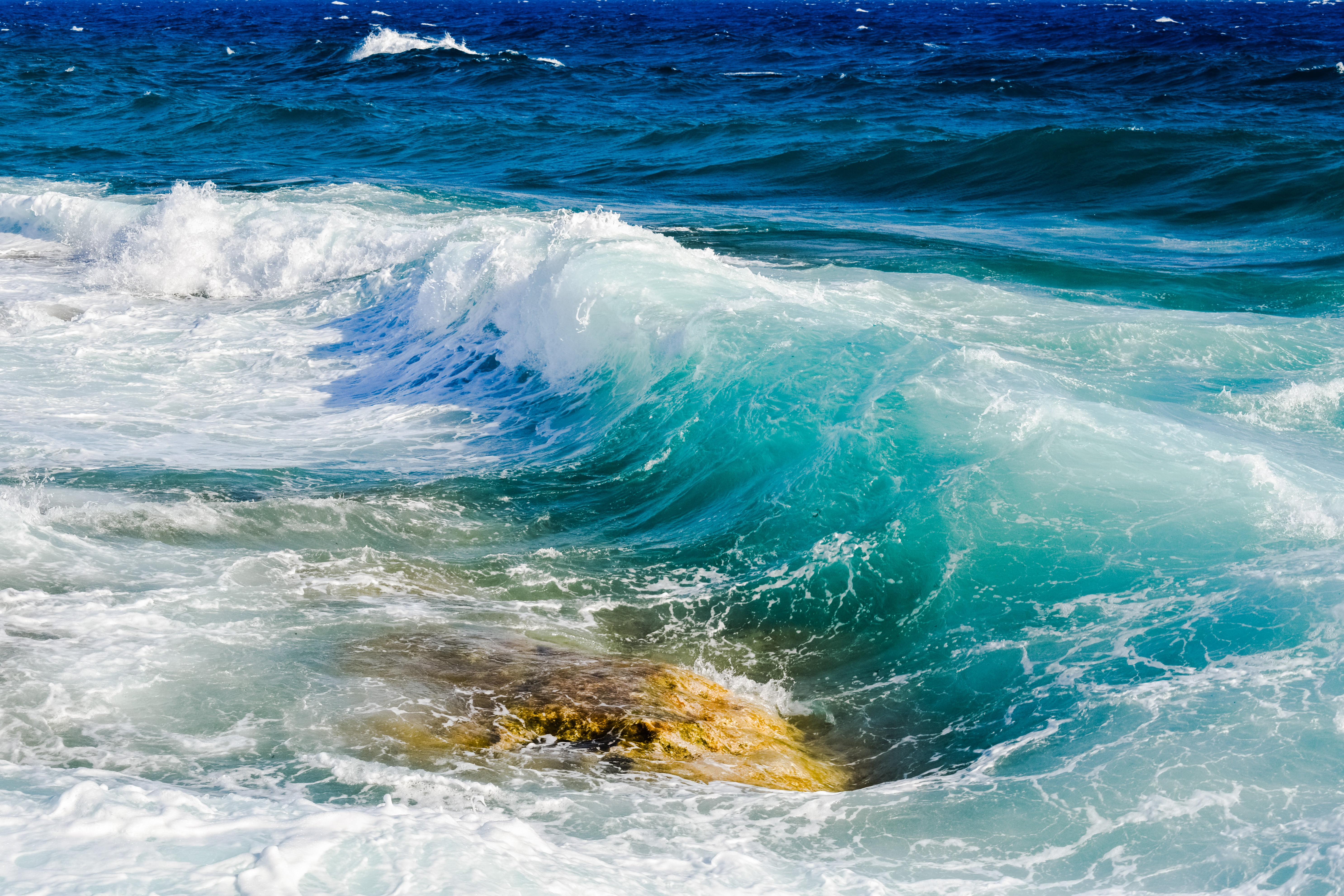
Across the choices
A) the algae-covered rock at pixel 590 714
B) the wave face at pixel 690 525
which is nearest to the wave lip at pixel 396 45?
the wave face at pixel 690 525

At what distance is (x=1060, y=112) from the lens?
27.6 meters

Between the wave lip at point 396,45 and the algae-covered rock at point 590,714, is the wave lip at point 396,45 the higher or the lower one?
the higher one

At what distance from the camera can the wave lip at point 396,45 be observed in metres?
45.6

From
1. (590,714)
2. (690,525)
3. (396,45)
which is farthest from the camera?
(396,45)

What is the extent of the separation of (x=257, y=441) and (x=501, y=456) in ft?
6.58

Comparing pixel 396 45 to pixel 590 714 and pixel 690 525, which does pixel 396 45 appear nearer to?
pixel 690 525

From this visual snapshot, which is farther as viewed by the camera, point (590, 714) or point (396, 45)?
point (396, 45)

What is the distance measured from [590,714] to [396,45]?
48107mm

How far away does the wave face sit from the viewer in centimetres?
413

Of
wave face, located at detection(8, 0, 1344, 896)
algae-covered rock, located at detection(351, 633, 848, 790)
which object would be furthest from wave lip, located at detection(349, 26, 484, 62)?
algae-covered rock, located at detection(351, 633, 848, 790)

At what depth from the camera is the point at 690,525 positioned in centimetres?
772

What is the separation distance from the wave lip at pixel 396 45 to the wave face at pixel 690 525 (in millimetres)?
27940

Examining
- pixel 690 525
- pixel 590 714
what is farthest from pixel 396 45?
pixel 590 714

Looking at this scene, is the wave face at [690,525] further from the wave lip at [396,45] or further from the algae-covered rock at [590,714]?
the wave lip at [396,45]
